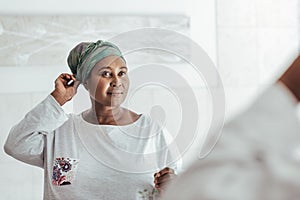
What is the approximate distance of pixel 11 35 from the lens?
64.4 inches

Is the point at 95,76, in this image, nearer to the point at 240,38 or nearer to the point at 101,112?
the point at 101,112

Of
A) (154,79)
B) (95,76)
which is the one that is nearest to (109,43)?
(95,76)

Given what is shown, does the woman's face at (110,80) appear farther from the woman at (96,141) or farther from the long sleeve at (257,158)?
the long sleeve at (257,158)

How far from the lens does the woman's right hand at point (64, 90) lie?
114 cm

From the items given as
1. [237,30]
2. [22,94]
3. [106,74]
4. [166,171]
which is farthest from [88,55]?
[237,30]

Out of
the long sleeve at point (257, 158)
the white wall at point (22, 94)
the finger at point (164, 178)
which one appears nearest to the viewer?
the long sleeve at point (257, 158)

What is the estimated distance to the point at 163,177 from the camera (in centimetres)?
95

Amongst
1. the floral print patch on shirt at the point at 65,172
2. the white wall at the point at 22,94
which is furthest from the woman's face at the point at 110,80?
the white wall at the point at 22,94

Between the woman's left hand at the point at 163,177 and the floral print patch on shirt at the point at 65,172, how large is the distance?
16 cm

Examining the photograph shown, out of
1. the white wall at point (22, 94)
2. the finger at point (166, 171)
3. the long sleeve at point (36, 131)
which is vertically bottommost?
the finger at point (166, 171)

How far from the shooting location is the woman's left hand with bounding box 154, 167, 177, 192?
37.3 inches

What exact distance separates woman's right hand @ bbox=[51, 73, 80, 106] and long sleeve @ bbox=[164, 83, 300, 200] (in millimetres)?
1025

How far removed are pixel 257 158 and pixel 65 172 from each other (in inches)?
36.5

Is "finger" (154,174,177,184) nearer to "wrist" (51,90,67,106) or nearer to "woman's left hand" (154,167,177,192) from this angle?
"woman's left hand" (154,167,177,192)
